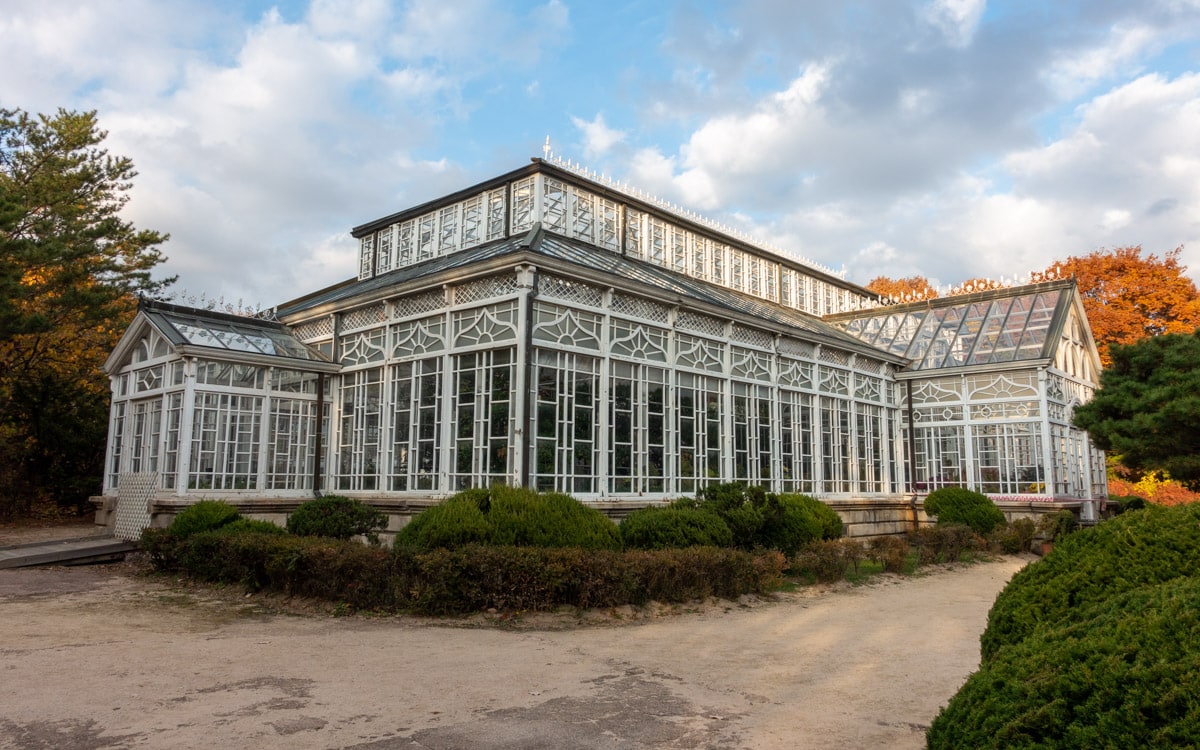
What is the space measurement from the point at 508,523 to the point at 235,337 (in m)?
10.4

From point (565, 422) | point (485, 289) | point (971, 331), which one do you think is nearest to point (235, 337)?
point (485, 289)

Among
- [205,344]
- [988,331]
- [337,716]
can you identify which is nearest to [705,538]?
[337,716]

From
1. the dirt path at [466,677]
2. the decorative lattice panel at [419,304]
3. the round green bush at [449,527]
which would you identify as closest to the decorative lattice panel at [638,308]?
the decorative lattice panel at [419,304]

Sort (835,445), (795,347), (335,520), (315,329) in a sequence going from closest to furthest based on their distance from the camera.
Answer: (335,520)
(315,329)
(795,347)
(835,445)

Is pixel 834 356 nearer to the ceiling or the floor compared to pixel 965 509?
nearer to the ceiling

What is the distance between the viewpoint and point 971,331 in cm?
2702

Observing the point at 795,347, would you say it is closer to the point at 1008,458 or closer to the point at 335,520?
the point at 1008,458

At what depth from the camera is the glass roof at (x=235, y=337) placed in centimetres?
1772

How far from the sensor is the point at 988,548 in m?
19.6

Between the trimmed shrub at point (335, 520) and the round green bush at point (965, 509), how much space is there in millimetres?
14810

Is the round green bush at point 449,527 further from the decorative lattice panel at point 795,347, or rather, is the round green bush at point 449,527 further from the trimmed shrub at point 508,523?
the decorative lattice panel at point 795,347

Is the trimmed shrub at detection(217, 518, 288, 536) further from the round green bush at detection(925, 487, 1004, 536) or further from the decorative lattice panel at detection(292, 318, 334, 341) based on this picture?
the round green bush at detection(925, 487, 1004, 536)

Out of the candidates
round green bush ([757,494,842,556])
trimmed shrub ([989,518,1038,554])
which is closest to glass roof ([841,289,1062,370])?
trimmed shrub ([989,518,1038,554])

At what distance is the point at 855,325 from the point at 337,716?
27.9 meters
